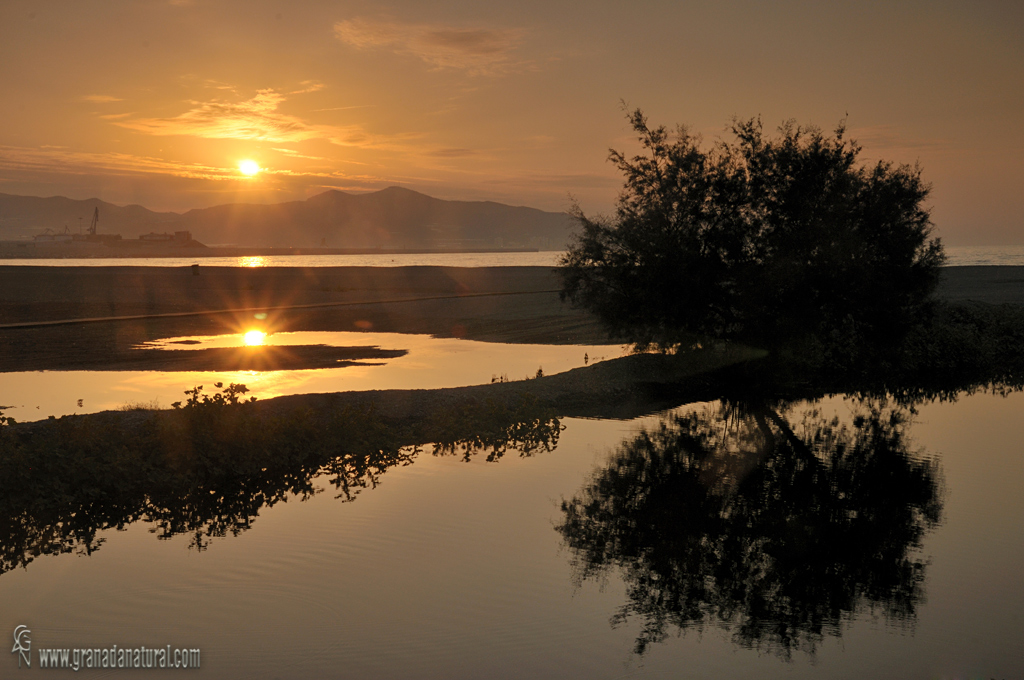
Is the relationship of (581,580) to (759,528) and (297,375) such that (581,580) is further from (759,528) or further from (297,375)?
(297,375)

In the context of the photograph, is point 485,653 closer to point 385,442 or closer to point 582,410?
point 385,442

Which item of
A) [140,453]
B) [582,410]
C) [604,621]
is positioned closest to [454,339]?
[582,410]

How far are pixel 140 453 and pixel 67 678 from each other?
305 inches

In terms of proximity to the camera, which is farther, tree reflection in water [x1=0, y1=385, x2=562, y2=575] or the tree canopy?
the tree canopy

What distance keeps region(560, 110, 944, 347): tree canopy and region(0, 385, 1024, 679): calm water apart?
11.8m

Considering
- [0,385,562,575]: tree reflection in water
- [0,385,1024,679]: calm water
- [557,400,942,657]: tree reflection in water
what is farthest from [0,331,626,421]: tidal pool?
[557,400,942,657]: tree reflection in water

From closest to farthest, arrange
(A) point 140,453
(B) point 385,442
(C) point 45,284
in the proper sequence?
(A) point 140,453
(B) point 385,442
(C) point 45,284

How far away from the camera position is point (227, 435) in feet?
53.4

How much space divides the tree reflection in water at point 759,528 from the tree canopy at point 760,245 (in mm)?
7848

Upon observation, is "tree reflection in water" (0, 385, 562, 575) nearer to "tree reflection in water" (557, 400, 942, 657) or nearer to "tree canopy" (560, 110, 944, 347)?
"tree reflection in water" (557, 400, 942, 657)

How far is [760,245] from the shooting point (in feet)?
92.6

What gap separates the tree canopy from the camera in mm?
27453

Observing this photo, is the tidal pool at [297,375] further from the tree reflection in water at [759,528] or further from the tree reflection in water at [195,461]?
the tree reflection in water at [759,528]

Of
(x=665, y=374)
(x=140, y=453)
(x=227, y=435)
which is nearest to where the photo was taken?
(x=140, y=453)
